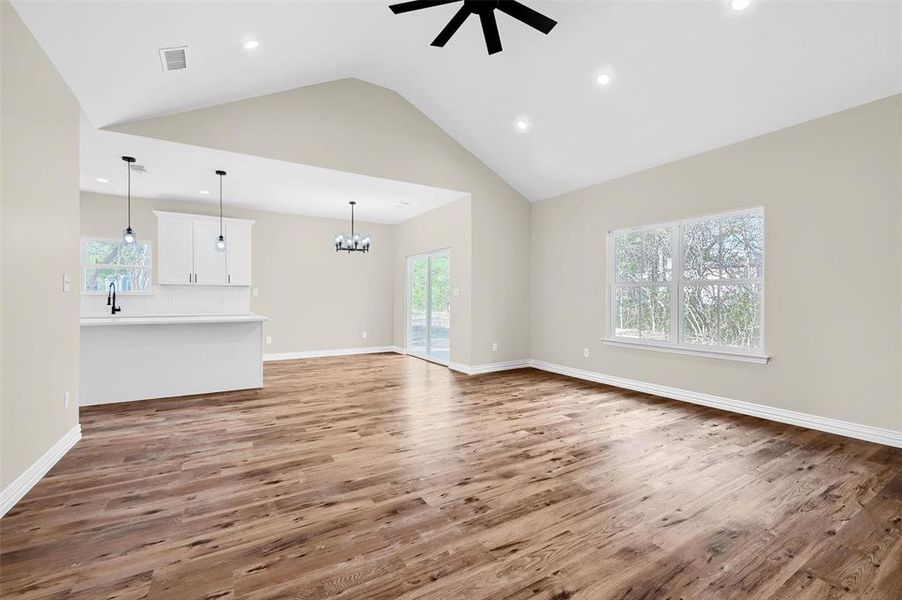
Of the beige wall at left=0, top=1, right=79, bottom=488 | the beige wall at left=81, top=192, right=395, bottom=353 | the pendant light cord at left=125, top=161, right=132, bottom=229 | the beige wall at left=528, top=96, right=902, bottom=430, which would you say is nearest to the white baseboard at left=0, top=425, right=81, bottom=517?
the beige wall at left=0, top=1, right=79, bottom=488

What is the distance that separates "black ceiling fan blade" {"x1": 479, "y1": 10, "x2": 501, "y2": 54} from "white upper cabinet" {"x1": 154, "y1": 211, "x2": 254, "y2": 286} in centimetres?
549

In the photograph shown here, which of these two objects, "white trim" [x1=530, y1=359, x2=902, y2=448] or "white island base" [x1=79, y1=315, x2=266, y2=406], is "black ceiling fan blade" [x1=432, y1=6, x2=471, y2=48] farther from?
"white trim" [x1=530, y1=359, x2=902, y2=448]

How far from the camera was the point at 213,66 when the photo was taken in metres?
3.53

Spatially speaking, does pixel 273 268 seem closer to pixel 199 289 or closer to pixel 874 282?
pixel 199 289

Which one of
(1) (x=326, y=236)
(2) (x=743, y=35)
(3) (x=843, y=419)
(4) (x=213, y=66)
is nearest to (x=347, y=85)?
(4) (x=213, y=66)

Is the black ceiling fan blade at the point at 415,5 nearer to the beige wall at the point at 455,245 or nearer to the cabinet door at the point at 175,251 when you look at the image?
the beige wall at the point at 455,245

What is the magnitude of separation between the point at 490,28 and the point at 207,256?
5.92 m

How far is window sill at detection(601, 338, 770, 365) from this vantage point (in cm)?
406

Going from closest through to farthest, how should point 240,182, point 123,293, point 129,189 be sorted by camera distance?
point 240,182 → point 129,189 → point 123,293

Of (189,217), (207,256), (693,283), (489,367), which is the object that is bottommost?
(489,367)

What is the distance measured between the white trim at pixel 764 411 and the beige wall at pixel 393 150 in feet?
5.21

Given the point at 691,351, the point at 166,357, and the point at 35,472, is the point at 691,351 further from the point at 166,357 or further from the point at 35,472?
the point at 166,357

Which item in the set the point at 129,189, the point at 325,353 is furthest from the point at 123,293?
the point at 325,353

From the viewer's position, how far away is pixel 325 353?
8.01 meters
